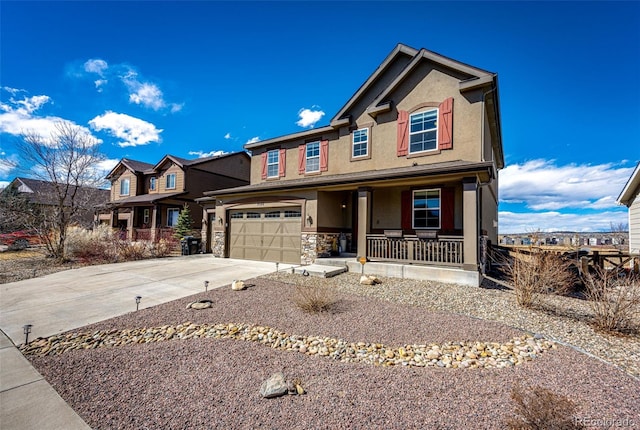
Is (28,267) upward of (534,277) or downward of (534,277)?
downward

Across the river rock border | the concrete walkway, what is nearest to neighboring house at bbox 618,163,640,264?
the river rock border

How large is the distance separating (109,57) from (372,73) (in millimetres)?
11328

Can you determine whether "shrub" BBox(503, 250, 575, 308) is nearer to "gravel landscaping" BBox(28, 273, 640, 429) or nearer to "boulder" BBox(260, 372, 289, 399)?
"gravel landscaping" BBox(28, 273, 640, 429)

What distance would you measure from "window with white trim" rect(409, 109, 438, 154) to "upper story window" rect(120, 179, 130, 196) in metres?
26.5

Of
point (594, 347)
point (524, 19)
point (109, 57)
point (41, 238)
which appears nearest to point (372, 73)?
point (524, 19)

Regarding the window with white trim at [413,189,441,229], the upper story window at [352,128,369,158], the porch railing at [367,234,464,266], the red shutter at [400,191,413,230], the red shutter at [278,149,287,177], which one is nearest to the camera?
the porch railing at [367,234,464,266]

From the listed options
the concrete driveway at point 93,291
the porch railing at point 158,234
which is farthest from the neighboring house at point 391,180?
the porch railing at point 158,234

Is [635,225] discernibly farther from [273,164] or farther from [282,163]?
[273,164]

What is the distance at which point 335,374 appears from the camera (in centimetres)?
351

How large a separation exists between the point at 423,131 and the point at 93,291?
40.8 feet

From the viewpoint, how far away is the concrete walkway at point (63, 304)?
2.89 metres

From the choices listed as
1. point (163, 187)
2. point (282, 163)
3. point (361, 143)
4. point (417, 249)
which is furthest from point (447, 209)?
point (163, 187)

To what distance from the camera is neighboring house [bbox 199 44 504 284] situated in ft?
29.9

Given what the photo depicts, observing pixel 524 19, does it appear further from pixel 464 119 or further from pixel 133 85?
pixel 133 85
